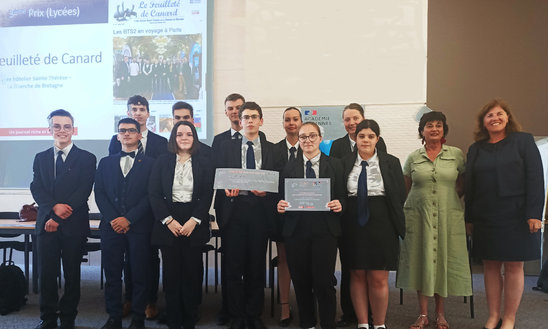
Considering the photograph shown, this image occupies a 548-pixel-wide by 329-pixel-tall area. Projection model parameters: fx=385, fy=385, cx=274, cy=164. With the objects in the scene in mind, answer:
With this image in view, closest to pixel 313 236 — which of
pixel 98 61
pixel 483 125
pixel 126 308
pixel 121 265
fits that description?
pixel 121 265

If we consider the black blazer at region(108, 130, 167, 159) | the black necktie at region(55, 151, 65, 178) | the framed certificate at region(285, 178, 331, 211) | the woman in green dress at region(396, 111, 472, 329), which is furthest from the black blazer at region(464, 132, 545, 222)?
the black necktie at region(55, 151, 65, 178)

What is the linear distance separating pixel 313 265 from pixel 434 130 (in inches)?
54.3

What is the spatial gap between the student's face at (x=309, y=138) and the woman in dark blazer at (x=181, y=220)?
2.46 feet

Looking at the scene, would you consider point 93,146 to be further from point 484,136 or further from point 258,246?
point 484,136

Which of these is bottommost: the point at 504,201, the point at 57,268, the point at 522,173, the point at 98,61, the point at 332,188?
the point at 57,268

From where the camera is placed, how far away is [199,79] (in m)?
5.46

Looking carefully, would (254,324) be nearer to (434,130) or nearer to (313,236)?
(313,236)

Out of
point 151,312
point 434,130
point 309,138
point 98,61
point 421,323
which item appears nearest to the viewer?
point 309,138

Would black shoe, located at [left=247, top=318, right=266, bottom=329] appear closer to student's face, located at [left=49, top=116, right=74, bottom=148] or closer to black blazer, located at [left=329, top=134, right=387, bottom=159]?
black blazer, located at [left=329, top=134, right=387, bottom=159]

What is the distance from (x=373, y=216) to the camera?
2658 millimetres

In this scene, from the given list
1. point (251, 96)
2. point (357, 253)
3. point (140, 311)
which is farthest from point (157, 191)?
point (251, 96)

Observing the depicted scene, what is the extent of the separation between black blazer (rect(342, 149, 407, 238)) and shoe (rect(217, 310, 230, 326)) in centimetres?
153

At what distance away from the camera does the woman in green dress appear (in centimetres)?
292

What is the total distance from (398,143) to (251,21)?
2647mm
